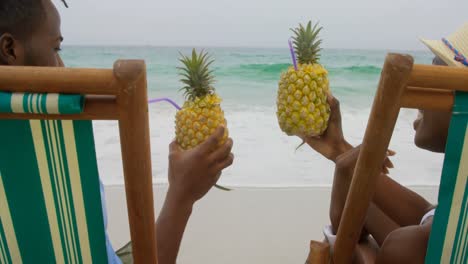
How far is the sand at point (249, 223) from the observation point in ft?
8.59

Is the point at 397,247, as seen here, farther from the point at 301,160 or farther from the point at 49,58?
the point at 301,160

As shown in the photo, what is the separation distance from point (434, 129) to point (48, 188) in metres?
1.18

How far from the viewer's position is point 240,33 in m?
24.5

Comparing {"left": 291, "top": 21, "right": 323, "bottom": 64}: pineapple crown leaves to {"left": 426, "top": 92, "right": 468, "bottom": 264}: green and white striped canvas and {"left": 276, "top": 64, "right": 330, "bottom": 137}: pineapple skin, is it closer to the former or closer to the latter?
{"left": 276, "top": 64, "right": 330, "bottom": 137}: pineapple skin

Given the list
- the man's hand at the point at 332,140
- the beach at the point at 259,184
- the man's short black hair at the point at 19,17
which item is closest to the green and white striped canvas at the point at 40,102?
the man's short black hair at the point at 19,17

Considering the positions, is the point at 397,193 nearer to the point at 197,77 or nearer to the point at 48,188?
the point at 197,77

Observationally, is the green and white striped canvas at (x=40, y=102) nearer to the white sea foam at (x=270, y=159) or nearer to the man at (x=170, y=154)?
the man at (x=170, y=154)

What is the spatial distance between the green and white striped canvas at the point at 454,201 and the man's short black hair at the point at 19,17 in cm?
114

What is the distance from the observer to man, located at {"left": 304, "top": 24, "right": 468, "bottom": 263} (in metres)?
1.03

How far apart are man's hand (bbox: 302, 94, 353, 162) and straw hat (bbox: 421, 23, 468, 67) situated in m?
0.46

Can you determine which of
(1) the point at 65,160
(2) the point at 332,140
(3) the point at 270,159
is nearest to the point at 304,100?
(2) the point at 332,140

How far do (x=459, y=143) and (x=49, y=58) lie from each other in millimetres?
1120

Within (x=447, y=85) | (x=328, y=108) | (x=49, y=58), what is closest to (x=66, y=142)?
(x=49, y=58)

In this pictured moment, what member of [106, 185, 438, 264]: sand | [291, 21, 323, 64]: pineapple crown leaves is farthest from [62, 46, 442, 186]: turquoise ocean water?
[291, 21, 323, 64]: pineapple crown leaves
